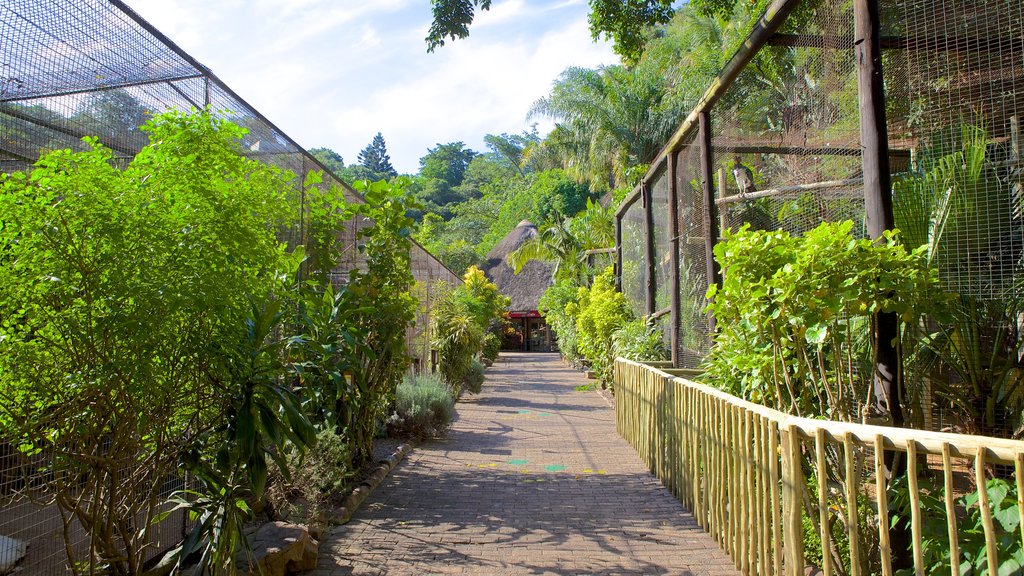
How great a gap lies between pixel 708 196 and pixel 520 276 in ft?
115

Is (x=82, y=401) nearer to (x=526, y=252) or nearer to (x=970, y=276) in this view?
(x=970, y=276)

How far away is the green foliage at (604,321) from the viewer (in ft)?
46.2

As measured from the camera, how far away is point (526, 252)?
92.9 ft

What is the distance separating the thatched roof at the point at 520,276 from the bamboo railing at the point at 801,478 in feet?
114

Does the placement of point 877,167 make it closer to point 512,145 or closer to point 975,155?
point 975,155

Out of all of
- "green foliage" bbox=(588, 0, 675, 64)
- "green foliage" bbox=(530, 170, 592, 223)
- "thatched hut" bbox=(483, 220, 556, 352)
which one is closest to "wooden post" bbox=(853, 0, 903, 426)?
"green foliage" bbox=(588, 0, 675, 64)

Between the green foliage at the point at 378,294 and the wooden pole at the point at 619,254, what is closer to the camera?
the green foliage at the point at 378,294

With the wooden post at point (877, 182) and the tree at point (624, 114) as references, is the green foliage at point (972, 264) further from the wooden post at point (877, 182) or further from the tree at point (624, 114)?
the tree at point (624, 114)

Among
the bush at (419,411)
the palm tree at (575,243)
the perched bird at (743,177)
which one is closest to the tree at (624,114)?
the palm tree at (575,243)

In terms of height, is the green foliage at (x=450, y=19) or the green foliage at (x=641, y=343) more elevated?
the green foliage at (x=450, y=19)

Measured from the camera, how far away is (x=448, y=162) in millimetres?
69938

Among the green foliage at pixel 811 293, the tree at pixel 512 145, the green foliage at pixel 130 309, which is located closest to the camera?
the green foliage at pixel 130 309

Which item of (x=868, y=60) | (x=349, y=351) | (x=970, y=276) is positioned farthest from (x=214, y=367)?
(x=970, y=276)

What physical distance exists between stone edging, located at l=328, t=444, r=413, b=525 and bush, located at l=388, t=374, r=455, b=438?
747mm
